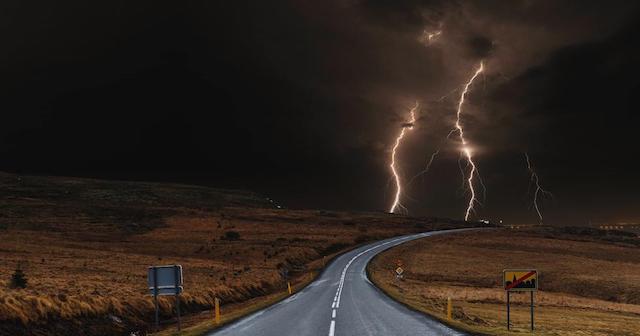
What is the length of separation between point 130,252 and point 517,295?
51.1 meters

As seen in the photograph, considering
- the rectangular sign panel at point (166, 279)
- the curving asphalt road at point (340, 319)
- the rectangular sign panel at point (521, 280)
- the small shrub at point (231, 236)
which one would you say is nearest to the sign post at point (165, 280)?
the rectangular sign panel at point (166, 279)

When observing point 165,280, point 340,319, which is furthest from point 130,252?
point 340,319

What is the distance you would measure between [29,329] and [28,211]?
112 meters

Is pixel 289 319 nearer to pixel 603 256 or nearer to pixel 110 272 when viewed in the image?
pixel 110 272

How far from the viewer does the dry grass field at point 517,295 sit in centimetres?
2756

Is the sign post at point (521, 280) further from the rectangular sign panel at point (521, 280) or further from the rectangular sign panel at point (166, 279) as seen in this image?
the rectangular sign panel at point (166, 279)

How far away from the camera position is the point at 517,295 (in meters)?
43.7

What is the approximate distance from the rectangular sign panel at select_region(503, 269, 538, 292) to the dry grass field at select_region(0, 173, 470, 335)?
13.8 meters

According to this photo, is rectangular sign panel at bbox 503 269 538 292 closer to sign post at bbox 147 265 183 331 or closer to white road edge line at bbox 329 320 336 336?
white road edge line at bbox 329 320 336 336

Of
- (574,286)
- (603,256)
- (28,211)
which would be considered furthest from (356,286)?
(28,211)

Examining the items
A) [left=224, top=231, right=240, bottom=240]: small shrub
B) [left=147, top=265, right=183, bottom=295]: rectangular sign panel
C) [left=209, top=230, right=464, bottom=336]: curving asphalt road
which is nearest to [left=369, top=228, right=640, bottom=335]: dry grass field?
[left=209, top=230, right=464, bottom=336]: curving asphalt road

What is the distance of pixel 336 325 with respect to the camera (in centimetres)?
2020

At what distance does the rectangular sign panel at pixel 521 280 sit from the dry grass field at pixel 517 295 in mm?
1618

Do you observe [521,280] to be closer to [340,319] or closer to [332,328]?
[332,328]
